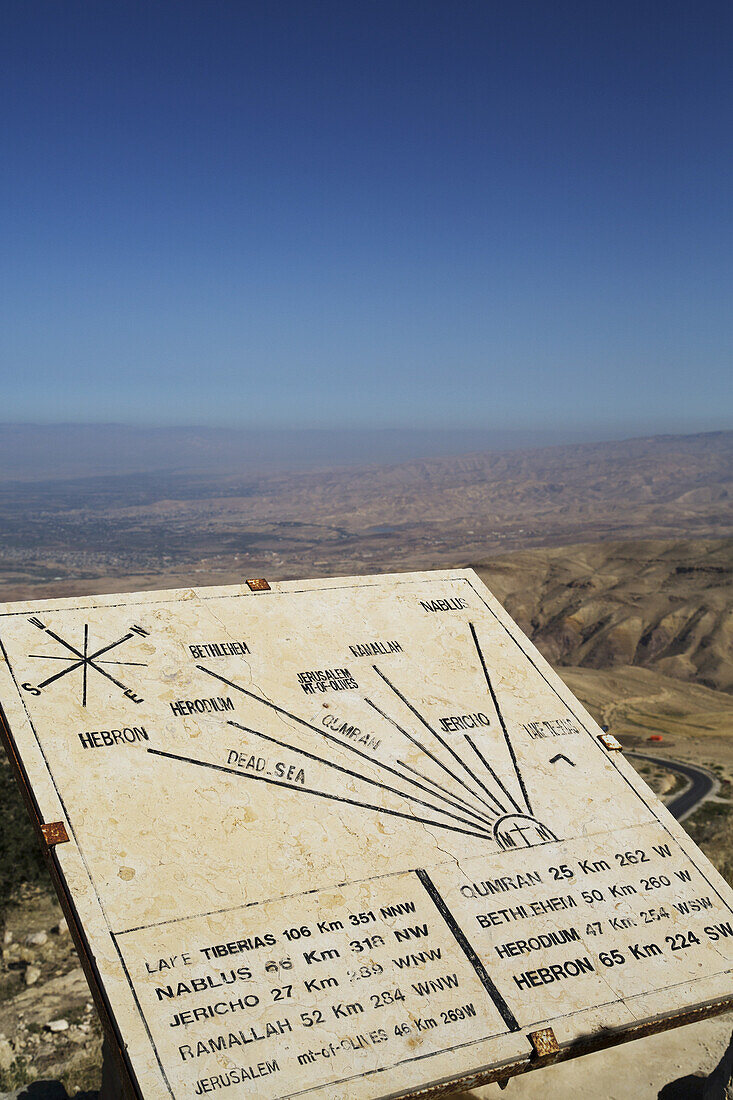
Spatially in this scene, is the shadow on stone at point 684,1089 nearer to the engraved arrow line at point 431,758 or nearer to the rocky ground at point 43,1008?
the engraved arrow line at point 431,758

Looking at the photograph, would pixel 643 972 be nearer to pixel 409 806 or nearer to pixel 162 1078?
pixel 409 806

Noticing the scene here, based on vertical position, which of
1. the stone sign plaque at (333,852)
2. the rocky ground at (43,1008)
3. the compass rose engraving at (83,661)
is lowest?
the rocky ground at (43,1008)

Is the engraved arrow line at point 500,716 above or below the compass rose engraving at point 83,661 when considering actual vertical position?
below

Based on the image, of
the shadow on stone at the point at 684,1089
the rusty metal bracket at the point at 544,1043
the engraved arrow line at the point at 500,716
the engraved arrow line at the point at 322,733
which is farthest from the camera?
the shadow on stone at the point at 684,1089

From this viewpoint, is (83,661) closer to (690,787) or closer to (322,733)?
(322,733)

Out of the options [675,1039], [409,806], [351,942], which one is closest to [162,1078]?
[351,942]

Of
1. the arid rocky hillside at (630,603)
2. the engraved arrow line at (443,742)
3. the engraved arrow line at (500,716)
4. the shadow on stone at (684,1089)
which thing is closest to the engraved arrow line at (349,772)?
the engraved arrow line at (443,742)

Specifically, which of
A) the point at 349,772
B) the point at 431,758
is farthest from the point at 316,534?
the point at 349,772

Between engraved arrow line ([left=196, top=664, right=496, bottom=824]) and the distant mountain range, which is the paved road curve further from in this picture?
the distant mountain range
